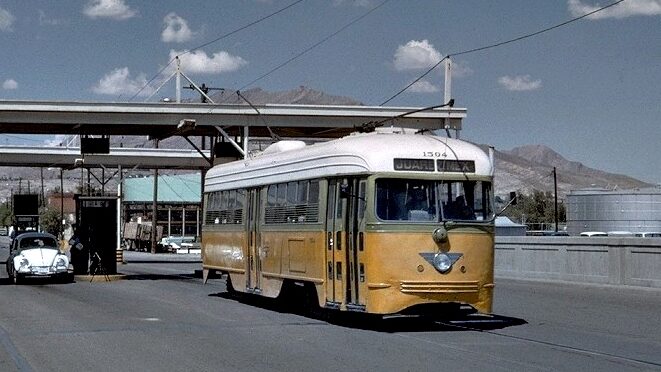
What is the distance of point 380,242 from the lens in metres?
15.9

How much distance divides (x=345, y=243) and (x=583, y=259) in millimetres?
14547

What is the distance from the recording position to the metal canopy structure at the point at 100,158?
59375 mm

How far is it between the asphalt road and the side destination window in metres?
1.81


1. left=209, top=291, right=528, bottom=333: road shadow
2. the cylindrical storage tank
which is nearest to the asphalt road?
left=209, top=291, right=528, bottom=333: road shadow

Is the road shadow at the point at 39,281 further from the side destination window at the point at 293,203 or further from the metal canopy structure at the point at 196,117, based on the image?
the side destination window at the point at 293,203

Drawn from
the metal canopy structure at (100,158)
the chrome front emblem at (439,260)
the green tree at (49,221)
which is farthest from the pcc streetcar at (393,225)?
the green tree at (49,221)

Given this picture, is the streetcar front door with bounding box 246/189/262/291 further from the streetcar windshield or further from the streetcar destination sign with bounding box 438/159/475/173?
the streetcar destination sign with bounding box 438/159/475/173

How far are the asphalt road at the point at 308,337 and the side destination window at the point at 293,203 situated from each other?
181 centimetres

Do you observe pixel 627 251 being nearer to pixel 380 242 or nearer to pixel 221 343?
pixel 380 242

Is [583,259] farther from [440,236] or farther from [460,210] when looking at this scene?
[440,236]

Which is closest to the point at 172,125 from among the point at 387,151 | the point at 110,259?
the point at 110,259

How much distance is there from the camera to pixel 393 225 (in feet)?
52.5

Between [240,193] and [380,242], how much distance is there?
741 cm

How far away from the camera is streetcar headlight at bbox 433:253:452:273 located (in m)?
15.9
